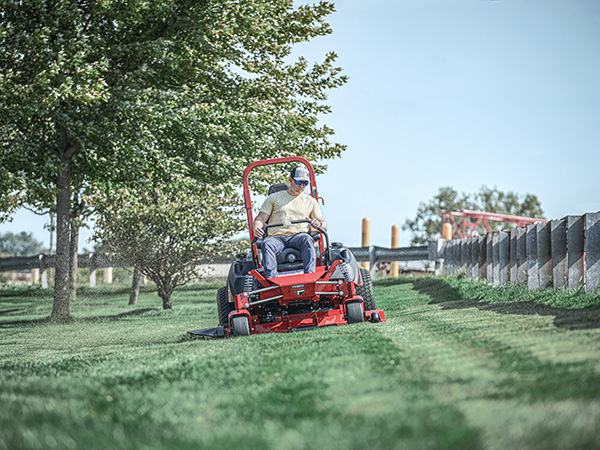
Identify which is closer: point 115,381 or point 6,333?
point 115,381

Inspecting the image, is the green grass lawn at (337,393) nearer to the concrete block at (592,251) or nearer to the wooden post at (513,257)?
the concrete block at (592,251)

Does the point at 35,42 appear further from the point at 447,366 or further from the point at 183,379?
the point at 447,366

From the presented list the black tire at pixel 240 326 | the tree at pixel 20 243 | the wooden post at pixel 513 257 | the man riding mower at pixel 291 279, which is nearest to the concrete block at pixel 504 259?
the wooden post at pixel 513 257

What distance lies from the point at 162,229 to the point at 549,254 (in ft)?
32.6

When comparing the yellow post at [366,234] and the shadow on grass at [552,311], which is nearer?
the shadow on grass at [552,311]

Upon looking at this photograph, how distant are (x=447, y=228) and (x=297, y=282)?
18.3 meters

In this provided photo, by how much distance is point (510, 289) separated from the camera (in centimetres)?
1016

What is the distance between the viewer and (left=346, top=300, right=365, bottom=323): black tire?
25.1ft

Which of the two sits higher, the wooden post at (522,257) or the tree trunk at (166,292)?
the wooden post at (522,257)

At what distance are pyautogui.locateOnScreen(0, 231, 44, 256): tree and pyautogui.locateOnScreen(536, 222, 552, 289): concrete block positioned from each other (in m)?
133

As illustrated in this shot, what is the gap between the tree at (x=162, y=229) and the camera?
53.6 feet

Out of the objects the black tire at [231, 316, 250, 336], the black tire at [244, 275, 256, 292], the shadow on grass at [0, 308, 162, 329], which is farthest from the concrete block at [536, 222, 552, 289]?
the shadow on grass at [0, 308, 162, 329]

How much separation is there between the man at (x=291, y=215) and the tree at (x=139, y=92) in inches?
229

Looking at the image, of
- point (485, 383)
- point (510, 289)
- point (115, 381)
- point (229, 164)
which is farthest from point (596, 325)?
point (229, 164)
